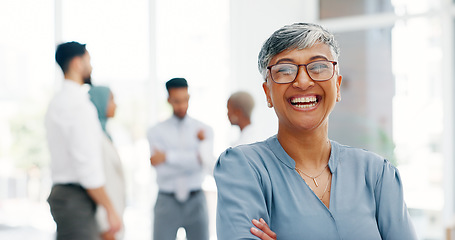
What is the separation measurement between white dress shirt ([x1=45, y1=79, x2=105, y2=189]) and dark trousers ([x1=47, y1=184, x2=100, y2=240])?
0.05 meters

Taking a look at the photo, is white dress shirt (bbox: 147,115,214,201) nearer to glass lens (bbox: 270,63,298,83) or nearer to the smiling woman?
the smiling woman

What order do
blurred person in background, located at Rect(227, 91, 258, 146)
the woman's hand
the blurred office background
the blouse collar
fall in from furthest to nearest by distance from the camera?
the blurred office background → blurred person in background, located at Rect(227, 91, 258, 146) → the blouse collar → the woman's hand

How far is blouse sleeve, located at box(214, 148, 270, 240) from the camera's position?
101 centimetres

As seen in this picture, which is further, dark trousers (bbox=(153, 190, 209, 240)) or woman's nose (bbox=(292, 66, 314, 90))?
dark trousers (bbox=(153, 190, 209, 240))

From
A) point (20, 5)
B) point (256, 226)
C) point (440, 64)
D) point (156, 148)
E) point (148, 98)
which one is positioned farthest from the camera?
point (148, 98)

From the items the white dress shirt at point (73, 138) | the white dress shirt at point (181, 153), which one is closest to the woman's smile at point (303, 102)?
the white dress shirt at point (73, 138)

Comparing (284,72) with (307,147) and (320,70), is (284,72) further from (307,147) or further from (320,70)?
(307,147)

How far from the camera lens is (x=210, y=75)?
15.2 ft

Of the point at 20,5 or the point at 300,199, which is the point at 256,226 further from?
the point at 20,5

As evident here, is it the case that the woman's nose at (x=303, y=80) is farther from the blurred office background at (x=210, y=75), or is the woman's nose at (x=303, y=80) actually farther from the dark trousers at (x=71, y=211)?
the blurred office background at (x=210, y=75)

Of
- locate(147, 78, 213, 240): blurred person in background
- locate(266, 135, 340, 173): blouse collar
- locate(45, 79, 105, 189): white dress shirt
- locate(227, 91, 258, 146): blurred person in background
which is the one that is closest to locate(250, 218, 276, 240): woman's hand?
locate(266, 135, 340, 173): blouse collar

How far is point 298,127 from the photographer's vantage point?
1046 mm

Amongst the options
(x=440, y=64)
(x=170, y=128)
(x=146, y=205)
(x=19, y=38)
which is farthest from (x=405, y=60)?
(x=19, y=38)

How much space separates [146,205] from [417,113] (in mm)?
2841
